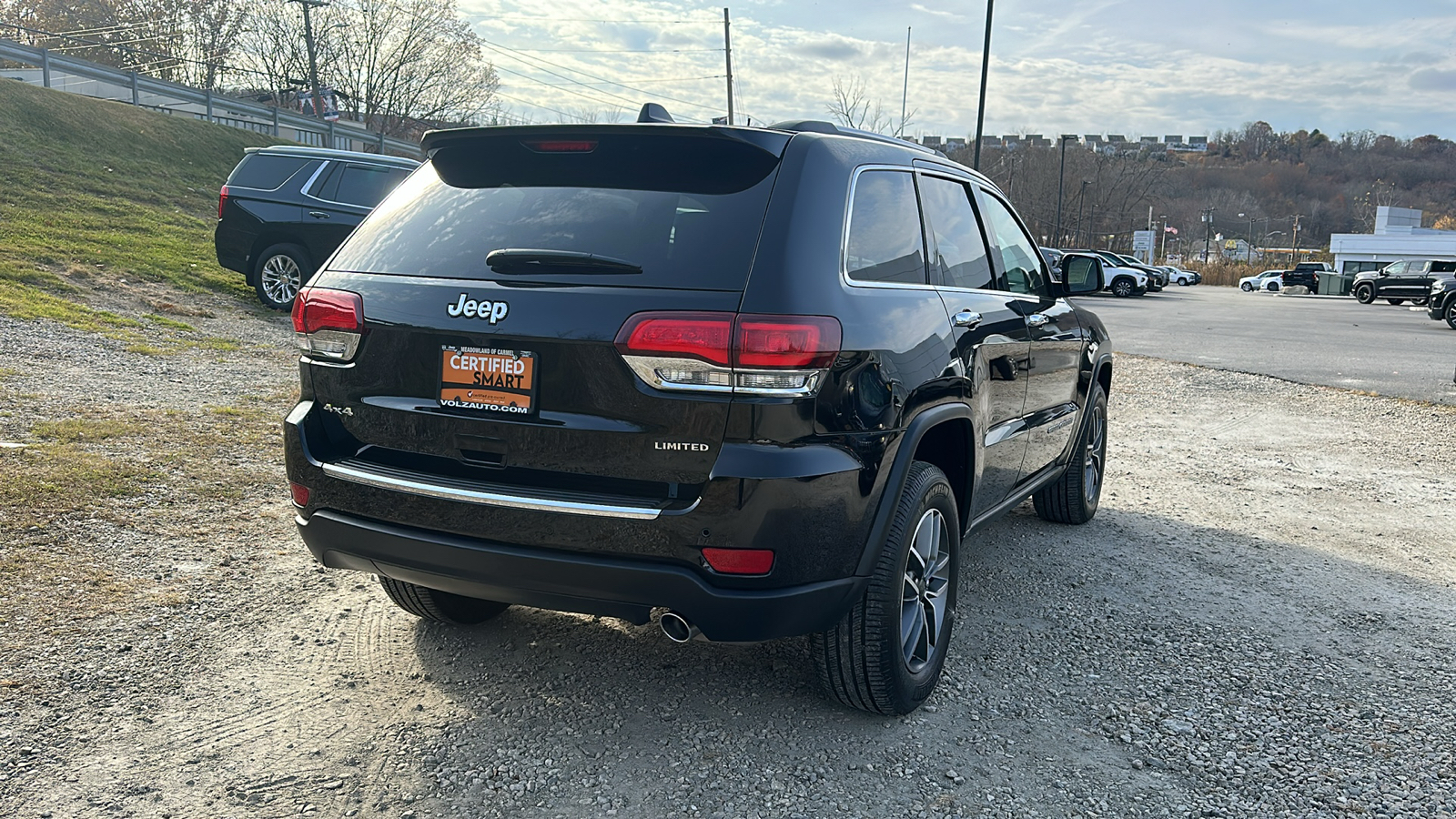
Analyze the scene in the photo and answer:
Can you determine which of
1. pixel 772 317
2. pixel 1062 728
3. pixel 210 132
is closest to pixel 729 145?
pixel 772 317

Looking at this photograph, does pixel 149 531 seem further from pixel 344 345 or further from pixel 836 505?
pixel 836 505

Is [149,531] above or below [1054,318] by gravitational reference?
below

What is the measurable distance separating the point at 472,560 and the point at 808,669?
4.43ft

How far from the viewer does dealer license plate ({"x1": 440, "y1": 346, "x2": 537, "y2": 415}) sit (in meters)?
2.74

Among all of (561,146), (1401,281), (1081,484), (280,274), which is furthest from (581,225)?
(1401,281)

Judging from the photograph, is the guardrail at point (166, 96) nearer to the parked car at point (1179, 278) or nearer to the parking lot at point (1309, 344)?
the parking lot at point (1309, 344)

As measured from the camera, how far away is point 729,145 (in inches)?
114

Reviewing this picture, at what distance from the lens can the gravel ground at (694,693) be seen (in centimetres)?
277

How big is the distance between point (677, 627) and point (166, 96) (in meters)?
32.9

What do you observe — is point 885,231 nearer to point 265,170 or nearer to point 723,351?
point 723,351

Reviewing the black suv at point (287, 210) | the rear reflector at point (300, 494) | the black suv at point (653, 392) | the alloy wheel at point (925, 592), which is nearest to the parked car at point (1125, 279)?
the black suv at point (287, 210)

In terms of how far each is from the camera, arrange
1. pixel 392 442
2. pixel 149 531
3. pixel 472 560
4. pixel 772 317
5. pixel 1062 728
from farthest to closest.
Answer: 1. pixel 149 531
2. pixel 1062 728
3. pixel 392 442
4. pixel 472 560
5. pixel 772 317

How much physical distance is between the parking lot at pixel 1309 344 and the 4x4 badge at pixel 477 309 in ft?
36.6

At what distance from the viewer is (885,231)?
3.28 meters
